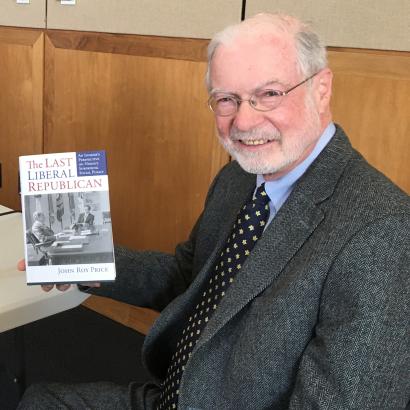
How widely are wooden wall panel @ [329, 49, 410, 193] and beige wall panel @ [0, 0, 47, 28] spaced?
1.44 m

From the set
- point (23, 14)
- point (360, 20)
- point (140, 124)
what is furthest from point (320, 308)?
point (23, 14)

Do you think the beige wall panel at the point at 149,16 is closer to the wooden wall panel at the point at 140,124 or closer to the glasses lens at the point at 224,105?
the wooden wall panel at the point at 140,124

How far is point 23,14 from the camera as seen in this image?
2572 millimetres

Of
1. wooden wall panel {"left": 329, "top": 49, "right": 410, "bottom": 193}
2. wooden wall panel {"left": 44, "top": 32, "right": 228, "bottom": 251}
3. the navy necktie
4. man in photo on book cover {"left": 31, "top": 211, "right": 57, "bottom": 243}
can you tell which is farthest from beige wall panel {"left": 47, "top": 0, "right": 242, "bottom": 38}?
man in photo on book cover {"left": 31, "top": 211, "right": 57, "bottom": 243}

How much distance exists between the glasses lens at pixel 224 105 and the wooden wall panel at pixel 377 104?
0.69 metres

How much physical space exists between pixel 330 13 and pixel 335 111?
0.28m

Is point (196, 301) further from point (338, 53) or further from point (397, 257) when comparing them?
point (338, 53)

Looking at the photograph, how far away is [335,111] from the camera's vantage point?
66.4 inches

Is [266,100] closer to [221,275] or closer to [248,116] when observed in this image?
[248,116]

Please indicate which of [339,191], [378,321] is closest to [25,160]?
[339,191]

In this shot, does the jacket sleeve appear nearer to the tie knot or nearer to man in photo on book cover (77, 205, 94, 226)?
the tie knot

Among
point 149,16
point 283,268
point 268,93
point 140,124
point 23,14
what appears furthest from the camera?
point 23,14

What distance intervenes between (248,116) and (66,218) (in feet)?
1.26

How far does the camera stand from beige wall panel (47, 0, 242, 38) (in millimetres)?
1936
